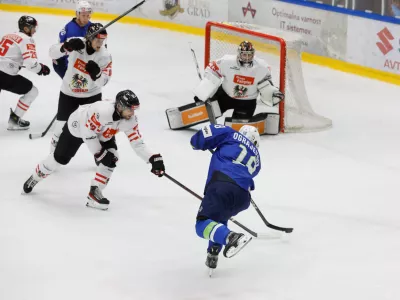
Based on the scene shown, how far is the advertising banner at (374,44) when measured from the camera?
8703 mm

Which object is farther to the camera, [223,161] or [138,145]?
[138,145]

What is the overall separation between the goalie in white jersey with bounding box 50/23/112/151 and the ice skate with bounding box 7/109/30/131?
110 cm

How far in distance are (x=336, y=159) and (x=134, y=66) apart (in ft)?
11.9

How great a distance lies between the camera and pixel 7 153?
693cm

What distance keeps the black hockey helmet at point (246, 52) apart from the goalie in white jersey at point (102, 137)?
1714 millimetres

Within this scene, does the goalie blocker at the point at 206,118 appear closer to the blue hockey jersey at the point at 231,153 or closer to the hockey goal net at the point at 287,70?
the hockey goal net at the point at 287,70

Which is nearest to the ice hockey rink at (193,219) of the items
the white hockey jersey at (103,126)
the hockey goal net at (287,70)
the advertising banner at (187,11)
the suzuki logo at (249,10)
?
the hockey goal net at (287,70)

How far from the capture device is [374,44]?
8.91m

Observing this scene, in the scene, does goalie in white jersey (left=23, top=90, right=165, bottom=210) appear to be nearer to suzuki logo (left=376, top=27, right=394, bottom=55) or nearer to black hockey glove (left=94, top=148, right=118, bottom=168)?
black hockey glove (left=94, top=148, right=118, bottom=168)

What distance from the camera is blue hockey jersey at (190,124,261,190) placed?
4703 millimetres

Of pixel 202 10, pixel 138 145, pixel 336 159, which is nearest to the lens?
pixel 138 145

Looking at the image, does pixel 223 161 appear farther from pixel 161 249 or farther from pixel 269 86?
pixel 269 86

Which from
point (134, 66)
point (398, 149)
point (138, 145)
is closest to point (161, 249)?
point (138, 145)

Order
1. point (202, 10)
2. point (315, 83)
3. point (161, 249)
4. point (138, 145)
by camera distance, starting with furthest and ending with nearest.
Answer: point (202, 10) < point (315, 83) < point (138, 145) < point (161, 249)
